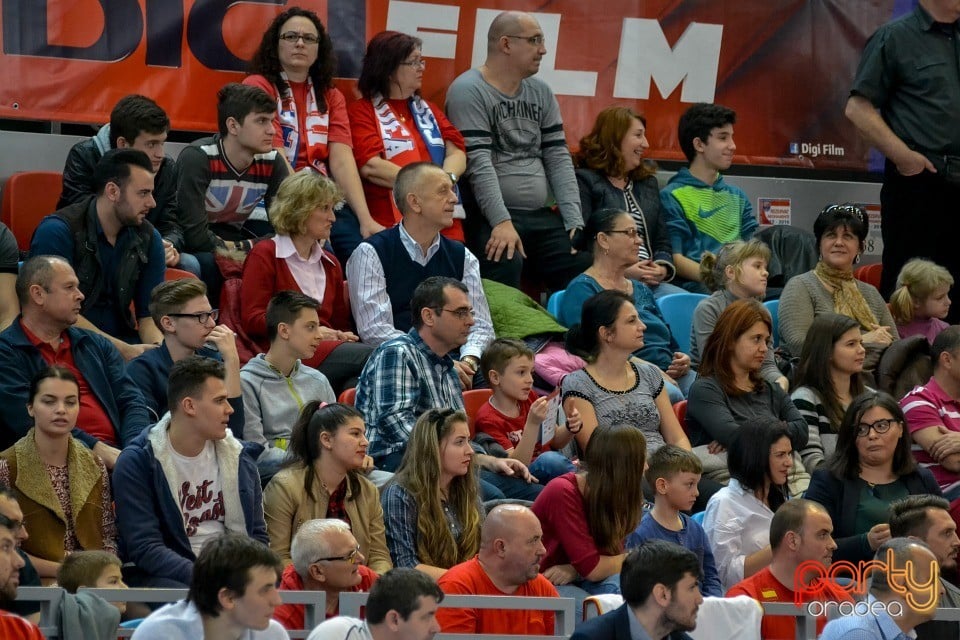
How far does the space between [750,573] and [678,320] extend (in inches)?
85.9

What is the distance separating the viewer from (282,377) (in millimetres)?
5652

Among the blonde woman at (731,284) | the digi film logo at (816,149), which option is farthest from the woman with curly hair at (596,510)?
the digi film logo at (816,149)

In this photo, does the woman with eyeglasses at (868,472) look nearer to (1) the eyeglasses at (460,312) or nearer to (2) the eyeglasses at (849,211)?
(1) the eyeglasses at (460,312)

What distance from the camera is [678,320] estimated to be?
7430 millimetres

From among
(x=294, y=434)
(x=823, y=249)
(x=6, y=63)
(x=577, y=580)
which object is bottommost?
(x=577, y=580)

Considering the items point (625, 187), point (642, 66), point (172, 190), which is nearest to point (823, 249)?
point (625, 187)

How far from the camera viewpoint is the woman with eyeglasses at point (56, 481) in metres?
4.78

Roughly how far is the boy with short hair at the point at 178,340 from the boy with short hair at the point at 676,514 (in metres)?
1.39

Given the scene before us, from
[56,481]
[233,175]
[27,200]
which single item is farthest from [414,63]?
[56,481]

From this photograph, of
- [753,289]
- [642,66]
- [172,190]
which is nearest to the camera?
[172,190]

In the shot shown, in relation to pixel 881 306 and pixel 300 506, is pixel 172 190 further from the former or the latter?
pixel 881 306

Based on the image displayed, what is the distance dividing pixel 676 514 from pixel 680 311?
2.27 metres

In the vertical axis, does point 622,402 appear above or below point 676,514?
above

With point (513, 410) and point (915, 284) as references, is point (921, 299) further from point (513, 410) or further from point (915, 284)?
point (513, 410)
